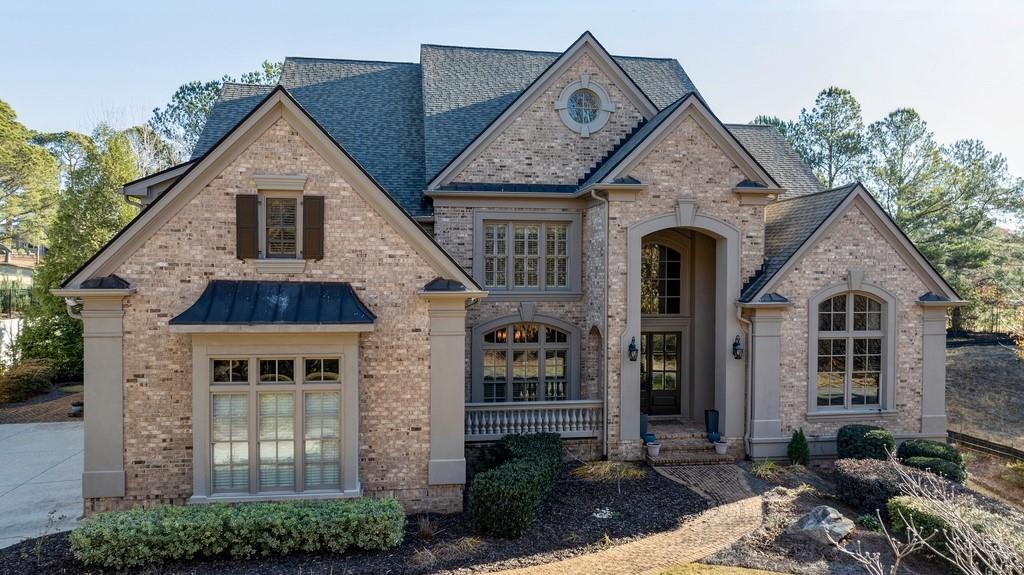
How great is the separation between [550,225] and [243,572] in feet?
32.5

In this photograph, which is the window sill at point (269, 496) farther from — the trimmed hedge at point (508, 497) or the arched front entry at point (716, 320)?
the arched front entry at point (716, 320)

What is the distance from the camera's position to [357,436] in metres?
10.1

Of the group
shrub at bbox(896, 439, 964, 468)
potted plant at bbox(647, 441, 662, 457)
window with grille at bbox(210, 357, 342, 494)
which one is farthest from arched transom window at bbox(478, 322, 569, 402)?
shrub at bbox(896, 439, 964, 468)

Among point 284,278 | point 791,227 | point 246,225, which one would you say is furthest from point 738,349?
point 246,225

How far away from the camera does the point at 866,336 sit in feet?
45.9

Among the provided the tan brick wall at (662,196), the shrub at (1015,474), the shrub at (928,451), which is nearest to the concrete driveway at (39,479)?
the tan brick wall at (662,196)

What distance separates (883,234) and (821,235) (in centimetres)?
161

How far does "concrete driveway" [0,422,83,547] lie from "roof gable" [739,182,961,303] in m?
14.2

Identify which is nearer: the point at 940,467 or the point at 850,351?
the point at 940,467

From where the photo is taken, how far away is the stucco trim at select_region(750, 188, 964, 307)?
13.4 m

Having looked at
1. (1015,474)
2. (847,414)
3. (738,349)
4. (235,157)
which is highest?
(235,157)

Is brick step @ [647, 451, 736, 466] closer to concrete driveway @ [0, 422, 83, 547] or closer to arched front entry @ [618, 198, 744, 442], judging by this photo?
arched front entry @ [618, 198, 744, 442]

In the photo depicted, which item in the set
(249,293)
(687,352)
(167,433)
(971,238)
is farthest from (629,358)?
(971,238)

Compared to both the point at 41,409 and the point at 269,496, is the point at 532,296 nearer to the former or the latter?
the point at 269,496
